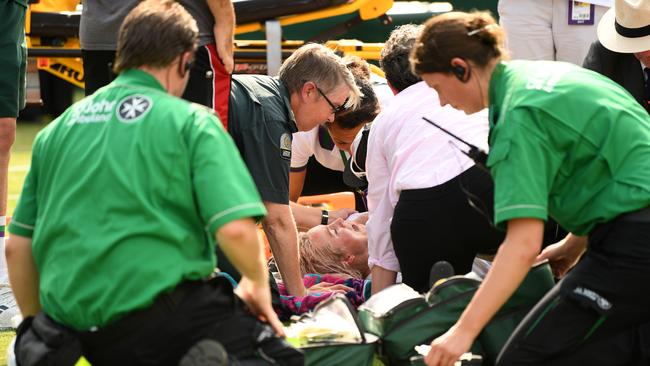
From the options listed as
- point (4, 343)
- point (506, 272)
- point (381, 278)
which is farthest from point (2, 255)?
point (506, 272)

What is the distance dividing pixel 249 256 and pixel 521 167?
783 millimetres

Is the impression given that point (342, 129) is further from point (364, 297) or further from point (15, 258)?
point (15, 258)

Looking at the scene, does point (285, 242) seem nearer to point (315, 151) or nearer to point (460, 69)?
point (315, 151)

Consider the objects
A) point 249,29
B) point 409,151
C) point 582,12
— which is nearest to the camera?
point 409,151

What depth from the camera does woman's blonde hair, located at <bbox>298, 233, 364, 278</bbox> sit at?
5191 mm

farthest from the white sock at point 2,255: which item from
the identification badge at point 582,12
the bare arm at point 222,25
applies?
the identification badge at point 582,12

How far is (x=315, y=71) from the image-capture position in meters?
4.60

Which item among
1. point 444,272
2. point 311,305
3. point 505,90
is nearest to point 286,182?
point 311,305

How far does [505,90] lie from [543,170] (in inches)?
10.9

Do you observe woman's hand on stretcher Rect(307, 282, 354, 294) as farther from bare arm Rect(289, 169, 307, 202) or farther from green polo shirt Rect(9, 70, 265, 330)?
green polo shirt Rect(9, 70, 265, 330)

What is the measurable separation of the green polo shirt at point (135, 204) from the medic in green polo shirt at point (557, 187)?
71cm

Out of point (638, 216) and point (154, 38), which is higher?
point (154, 38)

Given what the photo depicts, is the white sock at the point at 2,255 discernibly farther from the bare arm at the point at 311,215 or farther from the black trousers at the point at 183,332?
the black trousers at the point at 183,332

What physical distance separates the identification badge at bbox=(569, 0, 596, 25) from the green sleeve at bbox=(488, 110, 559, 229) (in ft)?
9.56
